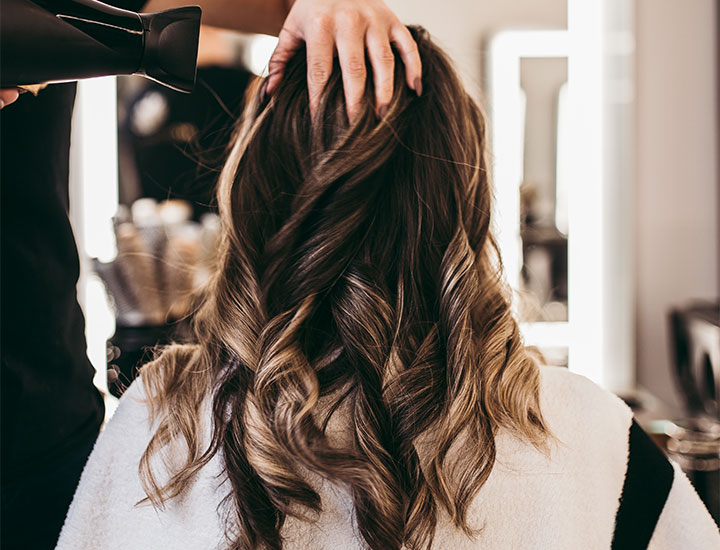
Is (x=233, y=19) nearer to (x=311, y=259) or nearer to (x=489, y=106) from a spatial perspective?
(x=311, y=259)

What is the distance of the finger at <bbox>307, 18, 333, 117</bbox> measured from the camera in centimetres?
59

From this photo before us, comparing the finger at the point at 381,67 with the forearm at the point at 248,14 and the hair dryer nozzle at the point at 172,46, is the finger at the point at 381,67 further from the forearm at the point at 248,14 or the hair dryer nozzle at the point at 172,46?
the forearm at the point at 248,14

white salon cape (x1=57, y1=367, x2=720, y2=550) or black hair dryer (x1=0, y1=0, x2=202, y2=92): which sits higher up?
black hair dryer (x1=0, y1=0, x2=202, y2=92)

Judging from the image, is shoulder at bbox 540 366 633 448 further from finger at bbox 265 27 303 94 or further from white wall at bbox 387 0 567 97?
white wall at bbox 387 0 567 97

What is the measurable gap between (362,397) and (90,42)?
14.5 inches

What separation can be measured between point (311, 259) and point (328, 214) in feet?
0.16

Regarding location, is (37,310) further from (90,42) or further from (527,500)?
(527,500)

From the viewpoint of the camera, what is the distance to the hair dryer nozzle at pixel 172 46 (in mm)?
485

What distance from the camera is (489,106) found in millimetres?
1885

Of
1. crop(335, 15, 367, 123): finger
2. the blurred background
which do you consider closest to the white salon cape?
crop(335, 15, 367, 123): finger

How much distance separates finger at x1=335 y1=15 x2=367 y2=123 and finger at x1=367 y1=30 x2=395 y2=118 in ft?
0.03

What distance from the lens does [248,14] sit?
2.85 feet

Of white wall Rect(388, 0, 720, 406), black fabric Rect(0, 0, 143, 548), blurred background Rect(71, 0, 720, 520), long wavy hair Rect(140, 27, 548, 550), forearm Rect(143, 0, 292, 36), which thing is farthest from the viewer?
white wall Rect(388, 0, 720, 406)

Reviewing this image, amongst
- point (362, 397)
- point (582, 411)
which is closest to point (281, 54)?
point (362, 397)
